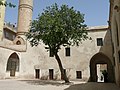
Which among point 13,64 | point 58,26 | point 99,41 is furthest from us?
point 13,64

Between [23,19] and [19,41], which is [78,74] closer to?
[19,41]

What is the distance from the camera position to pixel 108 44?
2192 cm

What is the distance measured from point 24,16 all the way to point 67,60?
1224 centimetres

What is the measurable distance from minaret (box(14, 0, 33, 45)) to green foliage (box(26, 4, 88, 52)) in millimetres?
11483

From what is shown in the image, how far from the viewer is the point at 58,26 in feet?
54.5

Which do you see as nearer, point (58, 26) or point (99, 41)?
point (58, 26)

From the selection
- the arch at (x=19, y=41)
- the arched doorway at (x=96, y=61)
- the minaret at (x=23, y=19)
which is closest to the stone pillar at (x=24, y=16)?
the minaret at (x=23, y=19)

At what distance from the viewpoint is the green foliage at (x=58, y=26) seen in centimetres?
1686

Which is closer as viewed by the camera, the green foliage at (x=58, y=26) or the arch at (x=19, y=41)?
the green foliage at (x=58, y=26)

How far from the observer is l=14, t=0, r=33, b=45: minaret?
29.1 meters

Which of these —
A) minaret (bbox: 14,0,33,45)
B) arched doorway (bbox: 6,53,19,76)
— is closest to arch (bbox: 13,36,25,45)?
minaret (bbox: 14,0,33,45)

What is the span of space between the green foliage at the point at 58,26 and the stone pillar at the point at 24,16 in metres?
11.7

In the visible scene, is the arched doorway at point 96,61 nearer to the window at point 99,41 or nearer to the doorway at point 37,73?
the window at point 99,41

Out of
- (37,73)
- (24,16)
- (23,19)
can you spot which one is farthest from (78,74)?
(24,16)
